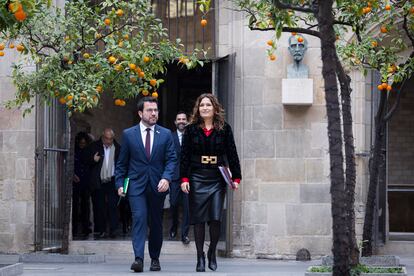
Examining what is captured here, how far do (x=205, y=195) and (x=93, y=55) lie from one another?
2431 mm

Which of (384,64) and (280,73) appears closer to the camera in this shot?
(384,64)

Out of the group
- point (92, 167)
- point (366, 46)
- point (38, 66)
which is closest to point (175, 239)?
point (92, 167)

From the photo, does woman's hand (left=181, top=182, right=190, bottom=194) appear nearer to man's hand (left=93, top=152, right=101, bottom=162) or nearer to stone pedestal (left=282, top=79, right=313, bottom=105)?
stone pedestal (left=282, top=79, right=313, bottom=105)

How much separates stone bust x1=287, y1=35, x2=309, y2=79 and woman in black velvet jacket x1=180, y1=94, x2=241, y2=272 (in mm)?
3153

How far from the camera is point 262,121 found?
14156mm

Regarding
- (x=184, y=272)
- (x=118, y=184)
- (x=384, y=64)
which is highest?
(x=384, y=64)

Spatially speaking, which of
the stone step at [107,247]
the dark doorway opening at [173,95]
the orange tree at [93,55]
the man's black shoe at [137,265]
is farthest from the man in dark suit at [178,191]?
the dark doorway opening at [173,95]

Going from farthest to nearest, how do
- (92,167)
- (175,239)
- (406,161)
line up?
1. (406,161)
2. (92,167)
3. (175,239)

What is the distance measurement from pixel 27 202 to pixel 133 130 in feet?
12.2

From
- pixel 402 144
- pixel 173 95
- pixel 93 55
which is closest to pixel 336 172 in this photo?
pixel 93 55

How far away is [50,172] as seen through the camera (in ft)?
48.0

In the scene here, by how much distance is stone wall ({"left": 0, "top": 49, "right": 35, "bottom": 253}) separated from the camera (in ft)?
47.6

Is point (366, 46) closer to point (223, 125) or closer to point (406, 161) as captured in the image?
point (223, 125)

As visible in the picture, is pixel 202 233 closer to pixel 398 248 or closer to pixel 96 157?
pixel 398 248
